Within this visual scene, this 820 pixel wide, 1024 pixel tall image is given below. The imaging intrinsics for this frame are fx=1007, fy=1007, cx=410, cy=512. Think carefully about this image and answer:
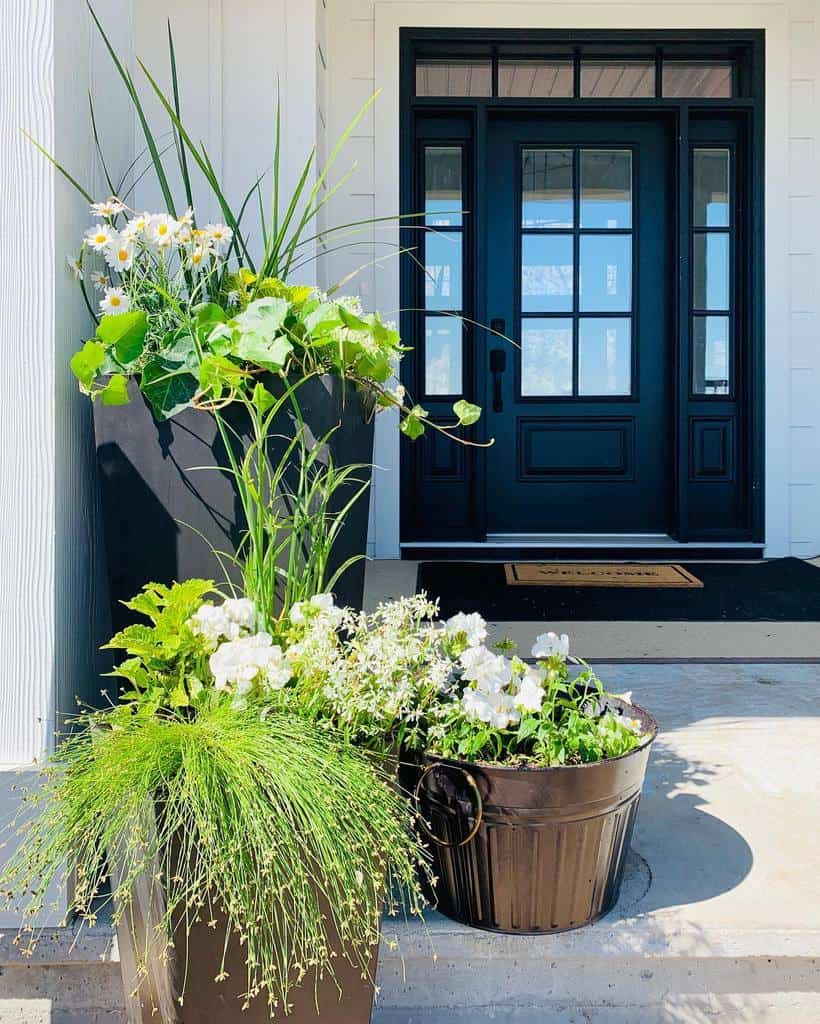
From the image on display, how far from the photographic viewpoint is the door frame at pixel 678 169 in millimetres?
4312

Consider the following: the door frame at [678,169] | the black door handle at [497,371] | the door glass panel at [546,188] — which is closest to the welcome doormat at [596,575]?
the door frame at [678,169]

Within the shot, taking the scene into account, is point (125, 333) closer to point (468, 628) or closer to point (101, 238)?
point (101, 238)

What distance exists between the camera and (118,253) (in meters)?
1.36

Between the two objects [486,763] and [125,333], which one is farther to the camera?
[125,333]

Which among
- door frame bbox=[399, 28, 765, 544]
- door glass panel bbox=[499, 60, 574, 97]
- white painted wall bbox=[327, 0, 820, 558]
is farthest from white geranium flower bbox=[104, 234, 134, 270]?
door glass panel bbox=[499, 60, 574, 97]

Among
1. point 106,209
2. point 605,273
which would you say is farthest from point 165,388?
point 605,273

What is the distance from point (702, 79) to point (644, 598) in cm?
245

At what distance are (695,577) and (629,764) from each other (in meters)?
2.76

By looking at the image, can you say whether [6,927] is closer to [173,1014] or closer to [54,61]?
[173,1014]

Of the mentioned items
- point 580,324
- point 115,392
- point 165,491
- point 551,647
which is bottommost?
point 551,647

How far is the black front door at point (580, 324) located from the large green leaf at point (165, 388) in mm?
3130

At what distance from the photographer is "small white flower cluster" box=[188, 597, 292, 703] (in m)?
1.15

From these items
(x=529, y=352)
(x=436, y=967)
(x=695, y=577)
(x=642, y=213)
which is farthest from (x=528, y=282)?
(x=436, y=967)

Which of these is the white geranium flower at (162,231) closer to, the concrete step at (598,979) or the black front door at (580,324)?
the concrete step at (598,979)
